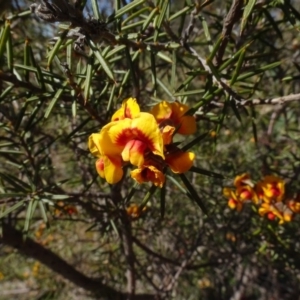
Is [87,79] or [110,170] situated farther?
[87,79]

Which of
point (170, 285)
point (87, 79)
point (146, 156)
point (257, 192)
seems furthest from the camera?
point (170, 285)

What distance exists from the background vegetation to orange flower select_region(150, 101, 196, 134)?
31mm

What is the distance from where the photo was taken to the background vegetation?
0.88 metres

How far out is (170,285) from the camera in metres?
2.09

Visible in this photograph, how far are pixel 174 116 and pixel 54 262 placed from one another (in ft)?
4.20

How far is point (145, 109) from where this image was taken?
4.15 ft

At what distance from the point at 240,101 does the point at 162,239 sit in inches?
69.2

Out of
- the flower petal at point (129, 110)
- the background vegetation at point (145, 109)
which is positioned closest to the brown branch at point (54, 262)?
the background vegetation at point (145, 109)

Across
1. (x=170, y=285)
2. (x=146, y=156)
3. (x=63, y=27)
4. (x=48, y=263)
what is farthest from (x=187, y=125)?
(x=170, y=285)

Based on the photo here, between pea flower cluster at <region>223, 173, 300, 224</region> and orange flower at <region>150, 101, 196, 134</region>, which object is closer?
orange flower at <region>150, 101, 196, 134</region>

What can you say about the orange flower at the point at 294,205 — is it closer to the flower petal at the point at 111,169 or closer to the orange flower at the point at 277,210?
the orange flower at the point at 277,210

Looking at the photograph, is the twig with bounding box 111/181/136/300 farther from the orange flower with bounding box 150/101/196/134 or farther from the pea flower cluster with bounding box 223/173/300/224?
the orange flower with bounding box 150/101/196/134

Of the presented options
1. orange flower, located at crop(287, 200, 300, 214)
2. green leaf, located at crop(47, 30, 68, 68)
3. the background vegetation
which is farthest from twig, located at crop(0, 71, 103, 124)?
orange flower, located at crop(287, 200, 300, 214)

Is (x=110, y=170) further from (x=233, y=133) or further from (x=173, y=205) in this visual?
(x=233, y=133)
